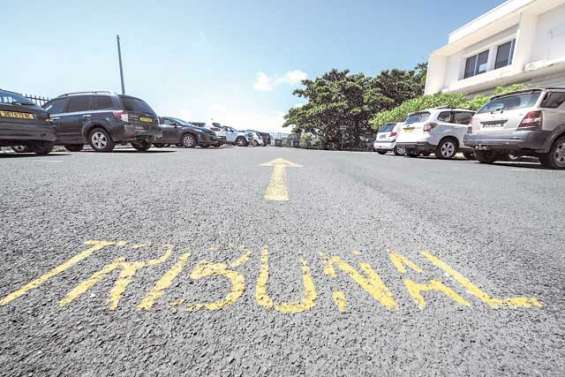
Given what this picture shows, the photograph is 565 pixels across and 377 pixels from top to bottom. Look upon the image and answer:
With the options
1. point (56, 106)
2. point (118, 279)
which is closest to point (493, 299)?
point (118, 279)

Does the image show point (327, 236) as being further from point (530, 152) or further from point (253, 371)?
point (530, 152)

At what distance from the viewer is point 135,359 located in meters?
0.79

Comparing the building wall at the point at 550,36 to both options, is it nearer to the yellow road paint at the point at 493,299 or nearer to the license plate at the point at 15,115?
the yellow road paint at the point at 493,299

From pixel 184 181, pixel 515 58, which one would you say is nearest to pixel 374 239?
pixel 184 181

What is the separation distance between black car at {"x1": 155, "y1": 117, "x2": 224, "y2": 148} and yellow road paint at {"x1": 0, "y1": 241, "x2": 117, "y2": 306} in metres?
11.8

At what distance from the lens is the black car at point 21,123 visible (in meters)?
5.29

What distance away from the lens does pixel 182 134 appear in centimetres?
1305

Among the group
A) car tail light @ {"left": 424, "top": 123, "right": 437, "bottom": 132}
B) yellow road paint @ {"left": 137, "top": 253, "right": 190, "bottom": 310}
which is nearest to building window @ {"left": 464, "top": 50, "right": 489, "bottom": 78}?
car tail light @ {"left": 424, "top": 123, "right": 437, "bottom": 132}

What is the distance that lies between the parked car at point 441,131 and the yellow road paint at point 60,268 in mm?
9651

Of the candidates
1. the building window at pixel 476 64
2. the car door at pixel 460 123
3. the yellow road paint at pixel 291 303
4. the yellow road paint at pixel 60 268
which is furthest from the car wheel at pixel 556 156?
the building window at pixel 476 64

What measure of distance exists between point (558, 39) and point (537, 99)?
13.1 metres

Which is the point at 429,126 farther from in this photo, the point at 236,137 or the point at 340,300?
the point at 236,137

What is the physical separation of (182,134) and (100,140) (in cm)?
548

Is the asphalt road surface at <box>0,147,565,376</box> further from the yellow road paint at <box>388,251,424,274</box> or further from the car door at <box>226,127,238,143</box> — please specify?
the car door at <box>226,127,238,143</box>
